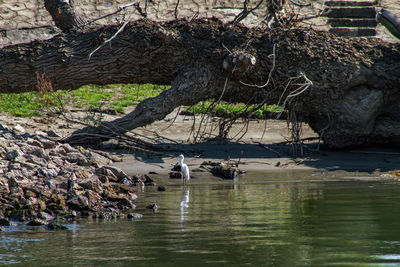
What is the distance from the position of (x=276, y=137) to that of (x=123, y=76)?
3177mm

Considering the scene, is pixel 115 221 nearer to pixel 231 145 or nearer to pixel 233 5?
pixel 231 145

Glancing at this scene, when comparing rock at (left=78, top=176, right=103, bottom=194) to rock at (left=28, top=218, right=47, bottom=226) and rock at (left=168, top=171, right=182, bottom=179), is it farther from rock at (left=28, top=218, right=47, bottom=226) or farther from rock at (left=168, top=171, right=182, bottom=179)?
rock at (left=168, top=171, right=182, bottom=179)

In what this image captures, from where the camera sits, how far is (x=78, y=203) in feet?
20.4

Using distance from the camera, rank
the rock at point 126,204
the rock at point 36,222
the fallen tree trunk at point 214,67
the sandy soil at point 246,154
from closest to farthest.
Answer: the rock at point 36,222 → the rock at point 126,204 → the sandy soil at point 246,154 → the fallen tree trunk at point 214,67

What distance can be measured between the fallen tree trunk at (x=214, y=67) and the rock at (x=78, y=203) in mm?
3662

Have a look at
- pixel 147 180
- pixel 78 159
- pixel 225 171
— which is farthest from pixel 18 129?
pixel 225 171

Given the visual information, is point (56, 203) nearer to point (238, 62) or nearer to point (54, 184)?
point (54, 184)

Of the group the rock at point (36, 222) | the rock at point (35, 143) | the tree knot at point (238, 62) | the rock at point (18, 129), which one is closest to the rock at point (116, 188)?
the rock at point (36, 222)

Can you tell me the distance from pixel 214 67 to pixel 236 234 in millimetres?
5331

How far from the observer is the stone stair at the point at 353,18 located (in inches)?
618

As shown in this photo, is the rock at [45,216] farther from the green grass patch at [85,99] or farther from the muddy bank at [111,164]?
the green grass patch at [85,99]

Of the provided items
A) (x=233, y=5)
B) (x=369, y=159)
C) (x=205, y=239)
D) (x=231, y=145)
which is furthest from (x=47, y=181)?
(x=233, y=5)

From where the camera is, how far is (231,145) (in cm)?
1071

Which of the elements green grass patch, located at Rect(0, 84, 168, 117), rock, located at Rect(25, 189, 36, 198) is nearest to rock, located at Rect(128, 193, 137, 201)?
rock, located at Rect(25, 189, 36, 198)
